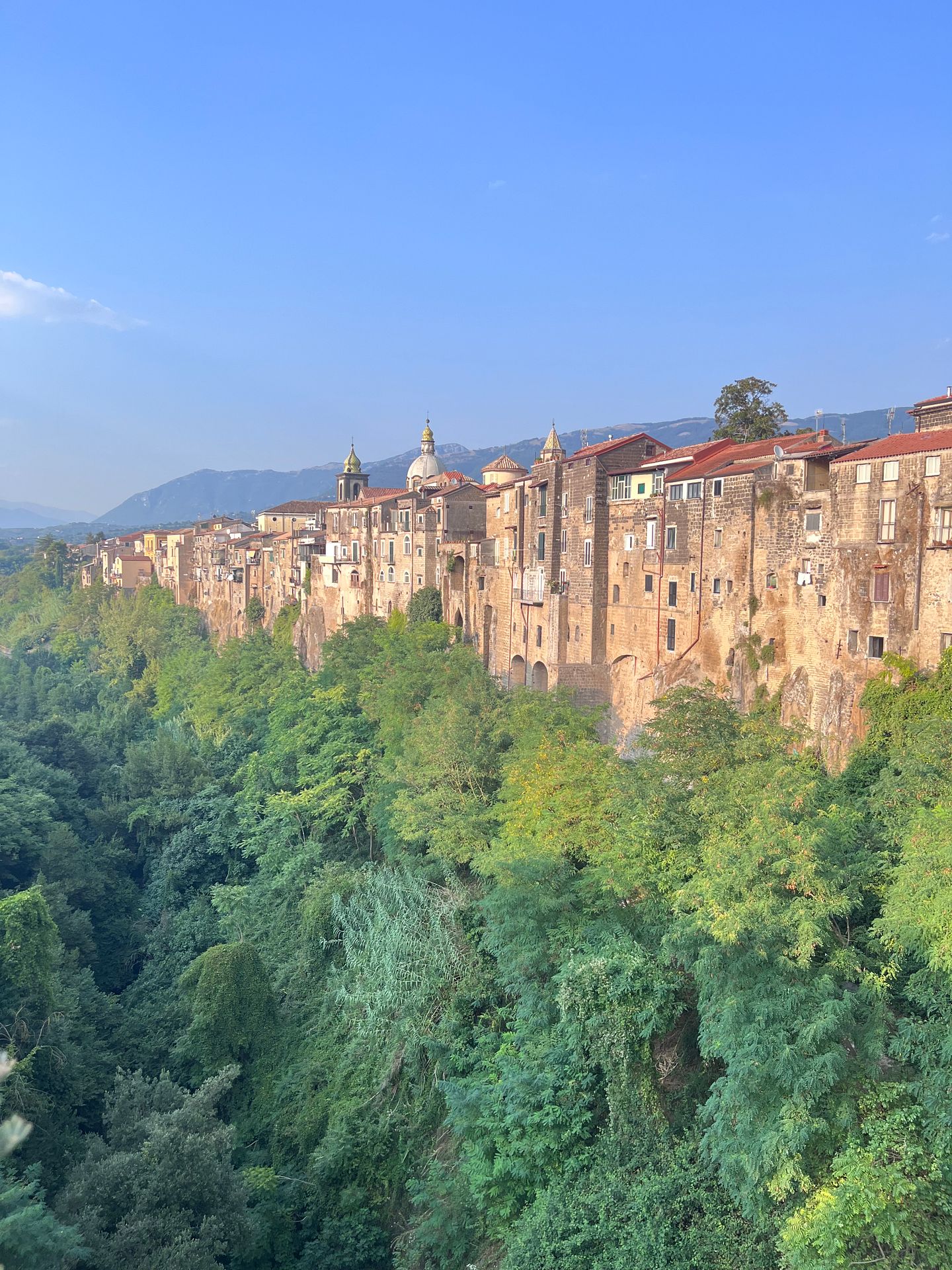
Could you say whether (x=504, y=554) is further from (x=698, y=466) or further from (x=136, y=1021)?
(x=136, y=1021)

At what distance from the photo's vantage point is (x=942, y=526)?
2259 cm

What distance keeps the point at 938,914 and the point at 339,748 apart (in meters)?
28.5

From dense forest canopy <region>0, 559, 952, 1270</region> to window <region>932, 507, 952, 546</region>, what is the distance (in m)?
2.87

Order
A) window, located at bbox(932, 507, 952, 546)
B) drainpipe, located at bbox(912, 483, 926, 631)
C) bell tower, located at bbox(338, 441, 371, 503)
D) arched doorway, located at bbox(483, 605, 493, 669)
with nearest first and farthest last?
1. window, located at bbox(932, 507, 952, 546)
2. drainpipe, located at bbox(912, 483, 926, 631)
3. arched doorway, located at bbox(483, 605, 493, 669)
4. bell tower, located at bbox(338, 441, 371, 503)

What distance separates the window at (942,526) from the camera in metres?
22.4

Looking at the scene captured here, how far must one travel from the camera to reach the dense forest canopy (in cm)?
1426

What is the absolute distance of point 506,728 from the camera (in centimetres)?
2958

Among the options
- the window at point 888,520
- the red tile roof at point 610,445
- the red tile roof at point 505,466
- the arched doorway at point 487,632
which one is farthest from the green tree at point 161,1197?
the red tile roof at point 505,466

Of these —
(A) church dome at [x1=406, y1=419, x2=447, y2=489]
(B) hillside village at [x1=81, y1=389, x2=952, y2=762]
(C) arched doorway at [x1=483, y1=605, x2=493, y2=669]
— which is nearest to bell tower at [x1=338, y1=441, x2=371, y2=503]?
(A) church dome at [x1=406, y1=419, x2=447, y2=489]

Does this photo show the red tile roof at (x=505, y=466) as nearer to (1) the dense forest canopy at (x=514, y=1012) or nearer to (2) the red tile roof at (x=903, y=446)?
(1) the dense forest canopy at (x=514, y=1012)

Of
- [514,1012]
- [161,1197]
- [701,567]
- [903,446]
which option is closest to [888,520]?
[903,446]

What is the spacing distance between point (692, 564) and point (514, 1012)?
15882 millimetres

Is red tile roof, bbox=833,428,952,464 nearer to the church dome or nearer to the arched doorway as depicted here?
the arched doorway

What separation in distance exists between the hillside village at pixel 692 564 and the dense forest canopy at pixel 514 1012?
1772 mm
